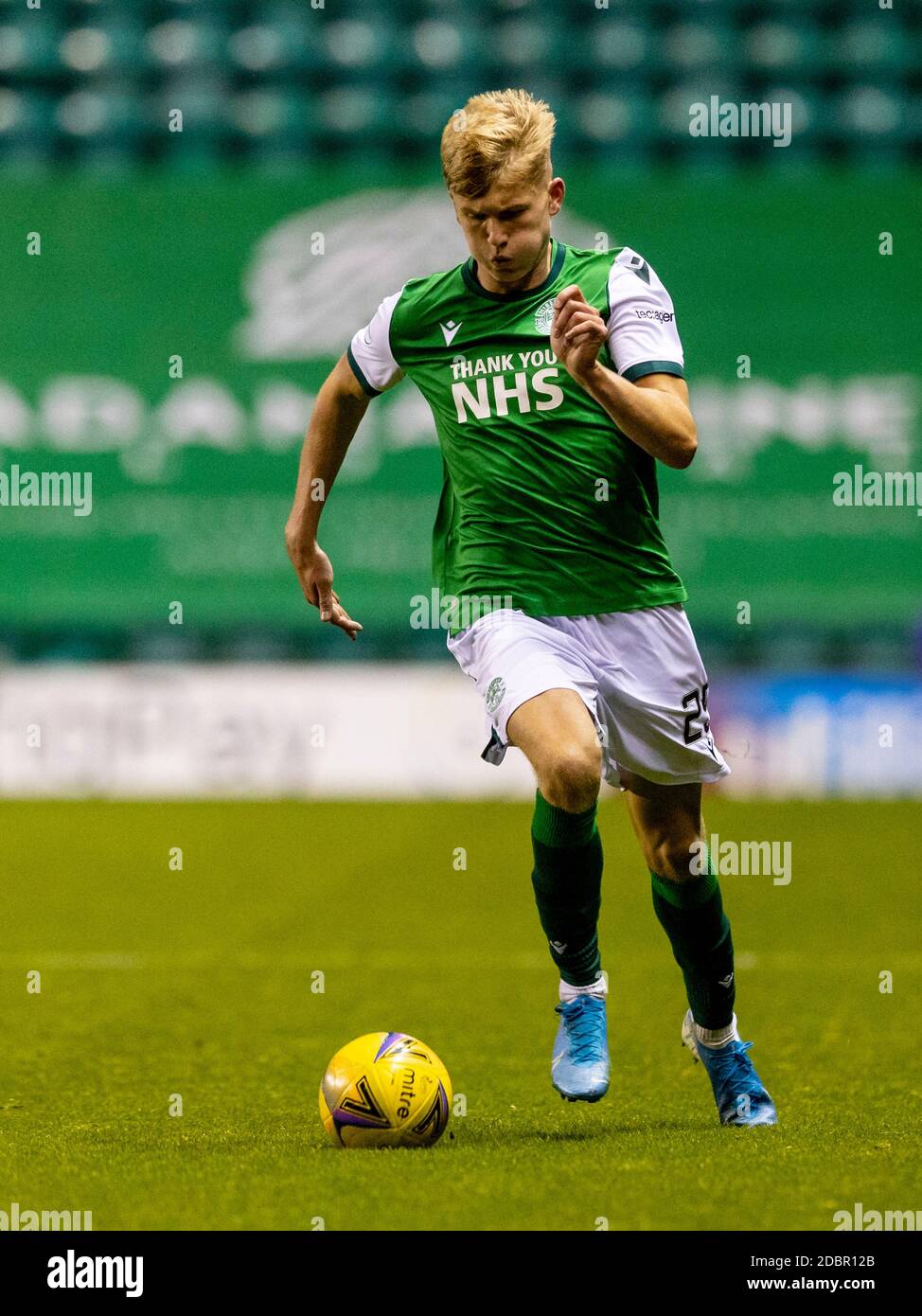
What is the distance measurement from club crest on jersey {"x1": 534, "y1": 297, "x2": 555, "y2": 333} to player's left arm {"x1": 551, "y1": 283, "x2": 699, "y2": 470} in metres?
0.24

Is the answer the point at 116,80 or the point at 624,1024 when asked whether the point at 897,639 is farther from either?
the point at 624,1024

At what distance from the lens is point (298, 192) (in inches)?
701

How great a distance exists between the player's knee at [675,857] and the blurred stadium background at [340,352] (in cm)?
1172

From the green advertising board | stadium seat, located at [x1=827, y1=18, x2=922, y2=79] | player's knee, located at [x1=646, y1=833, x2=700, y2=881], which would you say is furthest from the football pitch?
stadium seat, located at [x1=827, y1=18, x2=922, y2=79]

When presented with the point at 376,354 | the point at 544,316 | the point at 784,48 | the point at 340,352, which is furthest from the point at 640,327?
the point at 784,48

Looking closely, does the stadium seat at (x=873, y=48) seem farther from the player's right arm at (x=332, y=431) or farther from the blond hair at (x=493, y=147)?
the blond hair at (x=493, y=147)

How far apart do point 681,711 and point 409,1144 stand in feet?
3.69

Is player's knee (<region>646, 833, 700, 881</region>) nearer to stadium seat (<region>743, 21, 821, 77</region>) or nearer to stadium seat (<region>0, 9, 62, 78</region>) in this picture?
stadium seat (<region>743, 21, 821, 77</region>)

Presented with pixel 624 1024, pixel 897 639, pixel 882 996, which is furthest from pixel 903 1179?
pixel 897 639

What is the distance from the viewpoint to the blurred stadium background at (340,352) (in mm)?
16219

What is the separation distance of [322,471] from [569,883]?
3.83 feet

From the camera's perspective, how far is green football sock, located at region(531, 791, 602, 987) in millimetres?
4230

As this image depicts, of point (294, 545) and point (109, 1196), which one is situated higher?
point (294, 545)

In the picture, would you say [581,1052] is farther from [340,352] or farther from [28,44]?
Result: [28,44]
